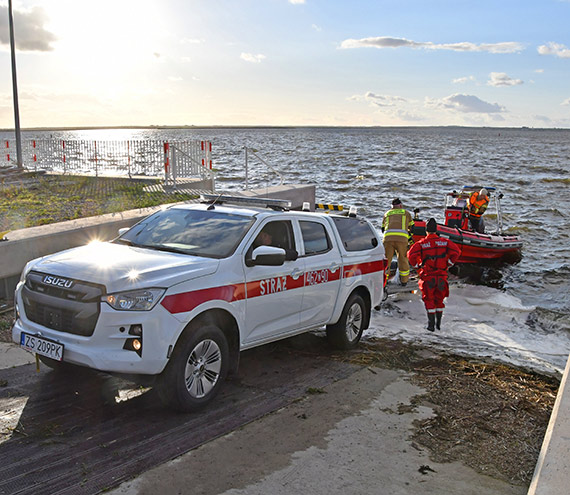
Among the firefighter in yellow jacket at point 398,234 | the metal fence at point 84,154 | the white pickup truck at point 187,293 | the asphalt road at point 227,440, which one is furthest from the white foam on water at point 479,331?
the metal fence at point 84,154

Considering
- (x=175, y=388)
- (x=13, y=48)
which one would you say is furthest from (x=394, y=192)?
(x=175, y=388)

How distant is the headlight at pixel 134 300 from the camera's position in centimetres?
521

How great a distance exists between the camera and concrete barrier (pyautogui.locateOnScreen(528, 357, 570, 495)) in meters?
4.18

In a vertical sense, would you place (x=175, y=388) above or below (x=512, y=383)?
above

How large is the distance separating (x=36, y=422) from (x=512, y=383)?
504cm

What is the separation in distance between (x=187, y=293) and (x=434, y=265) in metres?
5.58

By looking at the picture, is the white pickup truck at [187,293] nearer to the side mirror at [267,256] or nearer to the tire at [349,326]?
the side mirror at [267,256]

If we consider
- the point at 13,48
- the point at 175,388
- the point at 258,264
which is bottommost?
the point at 175,388

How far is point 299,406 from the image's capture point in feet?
19.6

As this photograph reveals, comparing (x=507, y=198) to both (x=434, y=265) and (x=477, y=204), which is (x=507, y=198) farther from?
(x=434, y=265)

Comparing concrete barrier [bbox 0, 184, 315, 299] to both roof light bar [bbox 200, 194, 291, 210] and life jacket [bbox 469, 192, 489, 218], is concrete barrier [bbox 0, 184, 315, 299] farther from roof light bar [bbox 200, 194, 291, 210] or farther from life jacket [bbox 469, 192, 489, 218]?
life jacket [bbox 469, 192, 489, 218]

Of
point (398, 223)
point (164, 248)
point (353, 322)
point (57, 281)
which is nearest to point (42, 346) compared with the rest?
point (57, 281)

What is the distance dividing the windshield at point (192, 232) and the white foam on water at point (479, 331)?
361 centimetres

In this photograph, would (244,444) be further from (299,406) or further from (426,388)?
(426,388)
